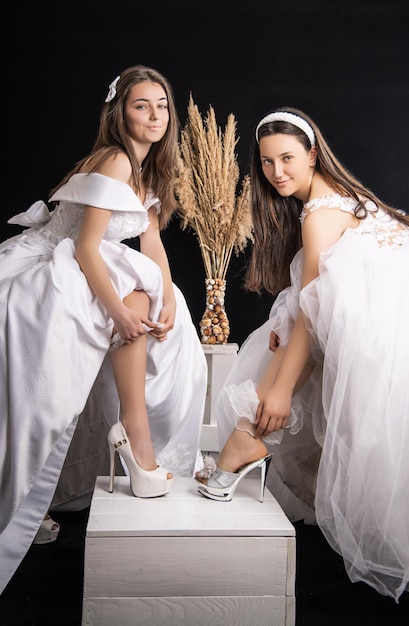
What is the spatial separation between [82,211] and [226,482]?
3.18ft

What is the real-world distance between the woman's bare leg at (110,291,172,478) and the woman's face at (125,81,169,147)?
1.91 feet

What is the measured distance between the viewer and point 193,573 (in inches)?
65.1

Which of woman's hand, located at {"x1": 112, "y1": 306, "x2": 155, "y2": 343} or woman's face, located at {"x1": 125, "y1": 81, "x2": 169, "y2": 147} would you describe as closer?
woman's hand, located at {"x1": 112, "y1": 306, "x2": 155, "y2": 343}

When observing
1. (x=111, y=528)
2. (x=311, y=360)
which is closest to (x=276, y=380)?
(x=311, y=360)

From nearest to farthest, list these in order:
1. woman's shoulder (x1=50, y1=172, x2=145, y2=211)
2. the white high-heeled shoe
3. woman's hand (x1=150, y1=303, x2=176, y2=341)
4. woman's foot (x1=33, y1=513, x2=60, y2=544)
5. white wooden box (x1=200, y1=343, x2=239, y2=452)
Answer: the white high-heeled shoe → woman's shoulder (x1=50, y1=172, x2=145, y2=211) → woman's hand (x1=150, y1=303, x2=176, y2=341) → woman's foot (x1=33, y1=513, x2=60, y2=544) → white wooden box (x1=200, y1=343, x2=239, y2=452)

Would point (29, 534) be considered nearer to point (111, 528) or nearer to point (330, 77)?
point (111, 528)

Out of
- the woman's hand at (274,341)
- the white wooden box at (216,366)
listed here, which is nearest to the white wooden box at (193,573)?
the woman's hand at (274,341)

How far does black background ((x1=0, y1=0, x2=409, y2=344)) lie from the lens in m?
3.66

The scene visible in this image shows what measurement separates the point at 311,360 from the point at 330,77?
2193mm

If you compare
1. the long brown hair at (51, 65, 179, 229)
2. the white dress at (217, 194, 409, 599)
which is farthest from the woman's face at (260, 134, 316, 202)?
the long brown hair at (51, 65, 179, 229)

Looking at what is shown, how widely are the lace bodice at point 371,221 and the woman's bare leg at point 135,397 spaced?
25.8 inches

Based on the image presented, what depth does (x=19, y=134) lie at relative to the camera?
3.65 metres

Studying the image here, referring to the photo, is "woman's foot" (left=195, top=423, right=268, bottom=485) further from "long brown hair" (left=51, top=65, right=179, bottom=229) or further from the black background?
the black background

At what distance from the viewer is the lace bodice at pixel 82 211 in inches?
84.6
